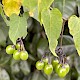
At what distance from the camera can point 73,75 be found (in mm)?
1266

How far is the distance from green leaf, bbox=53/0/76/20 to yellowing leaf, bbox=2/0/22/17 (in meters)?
0.26

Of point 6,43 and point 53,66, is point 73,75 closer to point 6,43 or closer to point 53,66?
point 53,66

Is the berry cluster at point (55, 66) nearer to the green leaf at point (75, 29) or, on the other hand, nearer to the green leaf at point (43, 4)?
the green leaf at point (75, 29)

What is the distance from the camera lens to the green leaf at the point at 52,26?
0.67 m

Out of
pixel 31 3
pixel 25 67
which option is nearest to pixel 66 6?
pixel 25 67

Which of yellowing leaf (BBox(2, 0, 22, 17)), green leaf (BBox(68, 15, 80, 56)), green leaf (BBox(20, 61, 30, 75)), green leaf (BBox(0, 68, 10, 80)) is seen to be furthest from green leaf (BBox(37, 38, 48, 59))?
green leaf (BBox(68, 15, 80, 56))

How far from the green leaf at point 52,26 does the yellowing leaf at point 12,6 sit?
0.75 ft

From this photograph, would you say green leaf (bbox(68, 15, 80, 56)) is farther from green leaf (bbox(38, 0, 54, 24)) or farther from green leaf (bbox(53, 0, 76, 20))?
green leaf (bbox(53, 0, 76, 20))

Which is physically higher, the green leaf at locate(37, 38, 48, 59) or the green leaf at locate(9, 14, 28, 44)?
the green leaf at locate(9, 14, 28, 44)

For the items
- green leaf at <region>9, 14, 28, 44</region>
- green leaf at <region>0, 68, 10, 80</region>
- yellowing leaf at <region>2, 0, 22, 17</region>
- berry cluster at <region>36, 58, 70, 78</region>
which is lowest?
green leaf at <region>0, 68, 10, 80</region>

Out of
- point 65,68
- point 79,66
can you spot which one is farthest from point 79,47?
point 79,66

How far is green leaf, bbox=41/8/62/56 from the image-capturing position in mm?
673

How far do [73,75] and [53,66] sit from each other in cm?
20

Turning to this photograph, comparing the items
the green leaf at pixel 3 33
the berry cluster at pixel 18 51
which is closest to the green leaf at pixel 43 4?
the berry cluster at pixel 18 51
